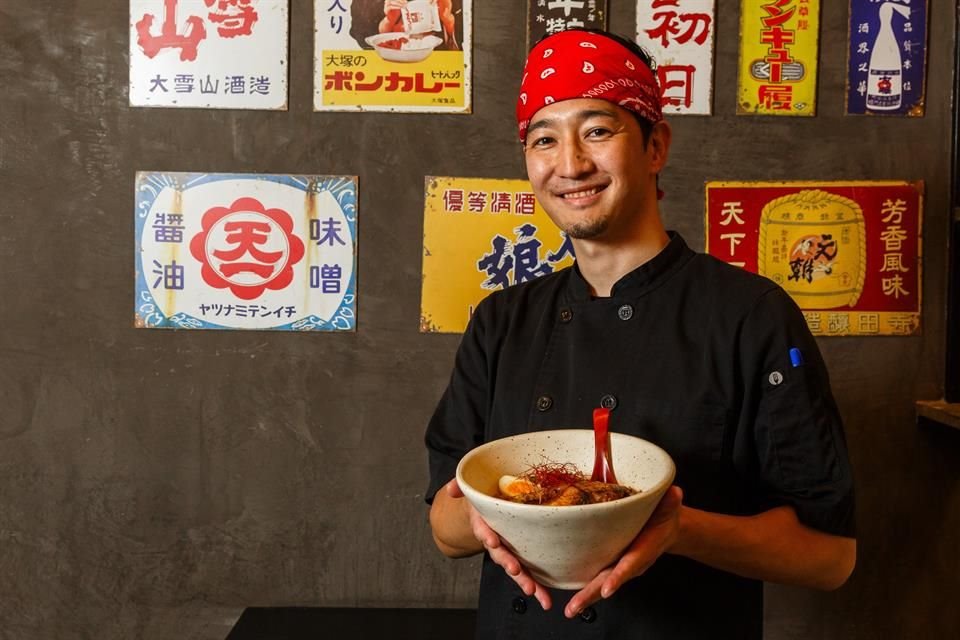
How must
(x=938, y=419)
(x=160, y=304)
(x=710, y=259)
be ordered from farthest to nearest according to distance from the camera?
1. (x=160, y=304)
2. (x=938, y=419)
3. (x=710, y=259)

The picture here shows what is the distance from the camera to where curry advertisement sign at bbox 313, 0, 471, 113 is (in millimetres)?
2170

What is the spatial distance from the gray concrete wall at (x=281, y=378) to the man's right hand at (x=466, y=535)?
36.9 inches

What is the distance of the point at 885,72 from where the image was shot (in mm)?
2170

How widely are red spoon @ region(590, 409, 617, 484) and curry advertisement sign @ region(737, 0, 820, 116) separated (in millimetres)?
1360

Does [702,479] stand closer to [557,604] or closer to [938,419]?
[557,604]

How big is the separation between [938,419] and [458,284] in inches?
49.8

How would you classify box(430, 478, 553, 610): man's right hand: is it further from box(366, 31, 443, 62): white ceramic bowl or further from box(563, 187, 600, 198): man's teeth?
box(366, 31, 443, 62): white ceramic bowl

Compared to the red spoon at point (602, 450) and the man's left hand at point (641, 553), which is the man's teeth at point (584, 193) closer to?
the red spoon at point (602, 450)

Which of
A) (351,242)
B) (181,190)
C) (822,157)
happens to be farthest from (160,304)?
(822,157)

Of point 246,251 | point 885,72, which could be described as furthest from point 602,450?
point 885,72

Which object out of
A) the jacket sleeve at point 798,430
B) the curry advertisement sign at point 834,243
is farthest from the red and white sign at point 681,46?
the jacket sleeve at point 798,430

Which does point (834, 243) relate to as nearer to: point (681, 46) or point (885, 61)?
point (885, 61)

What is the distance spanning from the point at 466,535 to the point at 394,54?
139 cm

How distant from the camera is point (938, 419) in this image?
6.84 feet
